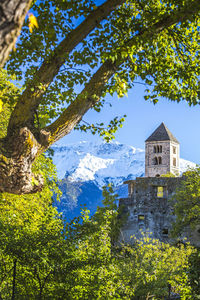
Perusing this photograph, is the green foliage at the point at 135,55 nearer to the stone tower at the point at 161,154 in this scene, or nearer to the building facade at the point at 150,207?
the building facade at the point at 150,207

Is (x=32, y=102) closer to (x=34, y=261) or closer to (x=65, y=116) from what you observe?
(x=65, y=116)

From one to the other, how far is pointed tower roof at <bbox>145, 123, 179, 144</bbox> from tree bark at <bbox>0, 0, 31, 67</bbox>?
252 feet

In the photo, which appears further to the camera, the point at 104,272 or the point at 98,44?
the point at 104,272

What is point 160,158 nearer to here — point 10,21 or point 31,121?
point 31,121

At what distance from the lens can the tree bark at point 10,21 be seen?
106 inches

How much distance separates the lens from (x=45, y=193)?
1784 centimetres

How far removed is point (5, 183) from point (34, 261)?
529cm

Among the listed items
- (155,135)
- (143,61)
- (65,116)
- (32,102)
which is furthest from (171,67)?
(155,135)

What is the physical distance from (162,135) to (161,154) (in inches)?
207

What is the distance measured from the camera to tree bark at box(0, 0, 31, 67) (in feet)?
8.86

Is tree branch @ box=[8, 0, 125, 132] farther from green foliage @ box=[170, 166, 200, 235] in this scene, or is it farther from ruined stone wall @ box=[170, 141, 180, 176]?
ruined stone wall @ box=[170, 141, 180, 176]

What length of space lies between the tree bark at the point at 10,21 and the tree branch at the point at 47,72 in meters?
2.35

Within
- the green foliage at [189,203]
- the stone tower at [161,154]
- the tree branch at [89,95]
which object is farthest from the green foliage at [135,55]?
the stone tower at [161,154]

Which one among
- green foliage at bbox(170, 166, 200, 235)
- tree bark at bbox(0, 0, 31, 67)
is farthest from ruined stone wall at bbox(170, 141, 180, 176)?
tree bark at bbox(0, 0, 31, 67)
